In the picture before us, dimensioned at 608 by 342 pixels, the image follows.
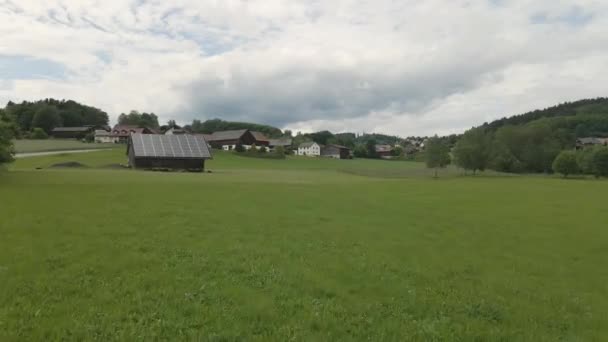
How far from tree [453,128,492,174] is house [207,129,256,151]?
261 feet

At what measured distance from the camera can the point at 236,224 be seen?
54.7 ft

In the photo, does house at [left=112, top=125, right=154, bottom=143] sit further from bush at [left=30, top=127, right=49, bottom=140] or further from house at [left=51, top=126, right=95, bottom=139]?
bush at [left=30, top=127, right=49, bottom=140]

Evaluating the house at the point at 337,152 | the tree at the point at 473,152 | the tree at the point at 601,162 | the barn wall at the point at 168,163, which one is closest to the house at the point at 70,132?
the house at the point at 337,152

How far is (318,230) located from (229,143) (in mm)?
132063

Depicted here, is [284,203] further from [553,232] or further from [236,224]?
[553,232]

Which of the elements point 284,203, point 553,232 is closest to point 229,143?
point 284,203

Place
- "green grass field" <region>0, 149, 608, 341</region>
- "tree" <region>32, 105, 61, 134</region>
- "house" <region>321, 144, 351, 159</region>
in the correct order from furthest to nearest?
"house" <region>321, 144, 351, 159</region>, "tree" <region>32, 105, 61, 134</region>, "green grass field" <region>0, 149, 608, 341</region>

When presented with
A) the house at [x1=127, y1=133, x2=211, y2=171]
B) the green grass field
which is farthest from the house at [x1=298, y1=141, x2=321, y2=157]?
the green grass field

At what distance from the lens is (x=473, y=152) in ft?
280

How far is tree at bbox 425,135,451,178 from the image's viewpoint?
85.2 m

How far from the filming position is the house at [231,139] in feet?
472

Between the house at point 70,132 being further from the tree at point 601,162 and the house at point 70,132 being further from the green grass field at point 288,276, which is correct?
the tree at point 601,162

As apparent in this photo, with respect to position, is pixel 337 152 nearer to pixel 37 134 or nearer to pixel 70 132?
pixel 70 132

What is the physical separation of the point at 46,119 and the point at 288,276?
18197cm
